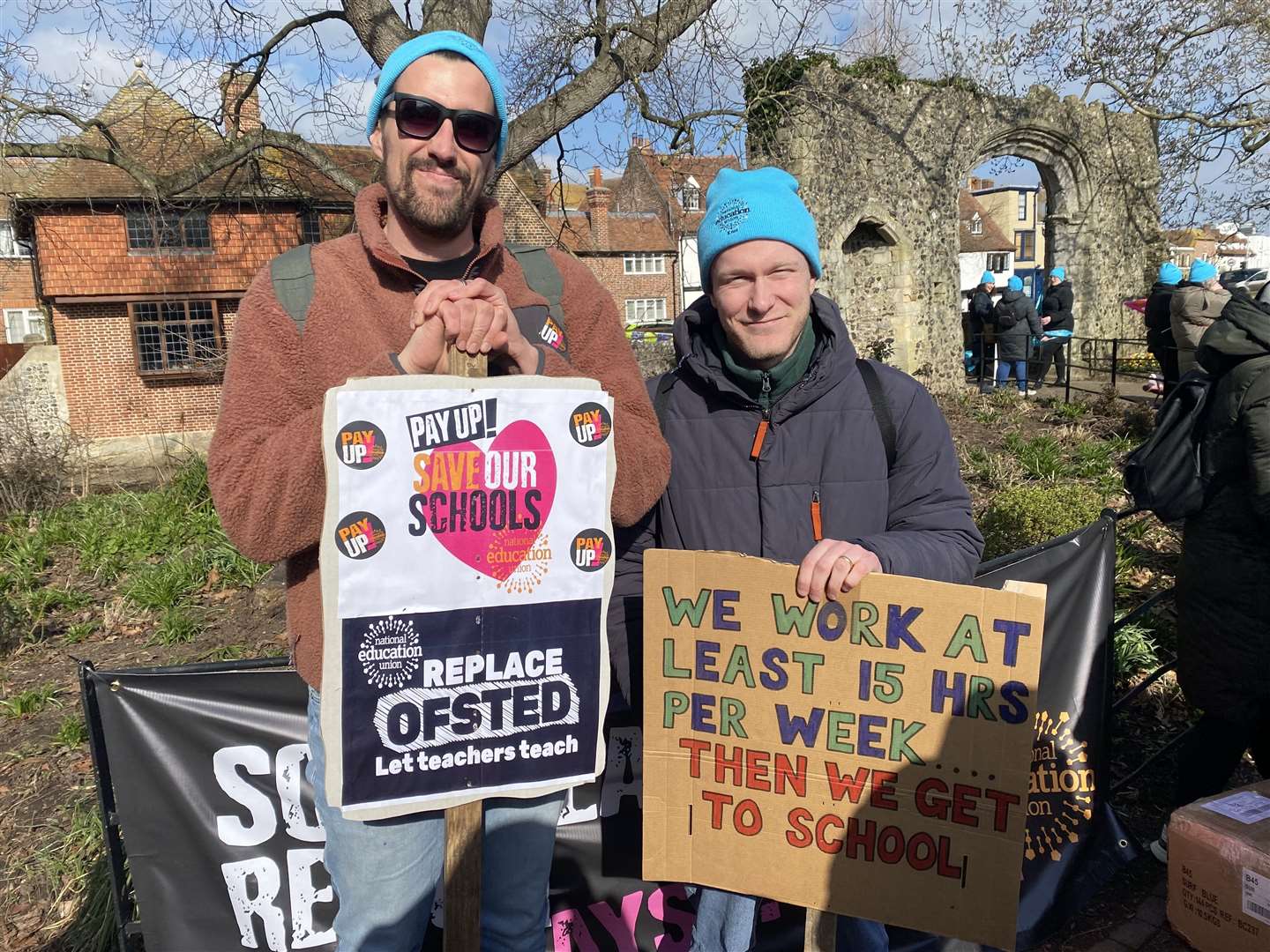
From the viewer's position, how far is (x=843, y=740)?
1990 millimetres

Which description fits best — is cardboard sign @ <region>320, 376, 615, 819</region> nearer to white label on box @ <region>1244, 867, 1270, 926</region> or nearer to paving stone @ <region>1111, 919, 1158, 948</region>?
white label on box @ <region>1244, 867, 1270, 926</region>

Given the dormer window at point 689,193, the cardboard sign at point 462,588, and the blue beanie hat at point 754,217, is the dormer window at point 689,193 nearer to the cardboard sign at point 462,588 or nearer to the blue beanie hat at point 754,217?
the blue beanie hat at point 754,217

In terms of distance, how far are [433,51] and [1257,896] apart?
3.00m

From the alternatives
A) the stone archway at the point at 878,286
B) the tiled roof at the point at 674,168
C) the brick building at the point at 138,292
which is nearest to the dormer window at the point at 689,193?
the tiled roof at the point at 674,168

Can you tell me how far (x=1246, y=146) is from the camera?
12.1 m

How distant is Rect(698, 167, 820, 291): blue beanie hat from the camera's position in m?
2.15

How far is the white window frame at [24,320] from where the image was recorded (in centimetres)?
3506

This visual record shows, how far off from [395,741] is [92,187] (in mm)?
25641

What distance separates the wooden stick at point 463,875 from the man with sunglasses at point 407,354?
64mm

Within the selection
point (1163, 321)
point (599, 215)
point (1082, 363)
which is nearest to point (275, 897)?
point (1163, 321)

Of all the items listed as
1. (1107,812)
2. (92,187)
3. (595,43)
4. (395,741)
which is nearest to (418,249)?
(395,741)

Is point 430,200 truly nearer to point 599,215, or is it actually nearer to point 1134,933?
point 1134,933

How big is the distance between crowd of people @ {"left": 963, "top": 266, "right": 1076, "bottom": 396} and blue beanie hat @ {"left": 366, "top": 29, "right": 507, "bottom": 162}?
12.1 m

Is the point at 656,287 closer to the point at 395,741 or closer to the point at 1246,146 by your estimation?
the point at 1246,146
